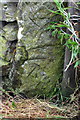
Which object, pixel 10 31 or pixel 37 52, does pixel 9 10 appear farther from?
pixel 37 52

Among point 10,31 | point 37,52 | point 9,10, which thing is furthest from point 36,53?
point 9,10

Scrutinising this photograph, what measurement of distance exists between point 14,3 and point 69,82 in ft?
3.27

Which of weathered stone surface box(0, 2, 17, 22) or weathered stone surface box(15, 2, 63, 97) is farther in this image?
weathered stone surface box(0, 2, 17, 22)

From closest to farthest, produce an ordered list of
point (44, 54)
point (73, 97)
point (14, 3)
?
point (73, 97)
point (44, 54)
point (14, 3)

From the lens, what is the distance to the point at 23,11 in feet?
6.79

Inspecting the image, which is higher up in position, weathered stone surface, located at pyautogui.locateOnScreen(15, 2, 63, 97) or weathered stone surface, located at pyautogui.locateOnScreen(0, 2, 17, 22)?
weathered stone surface, located at pyautogui.locateOnScreen(0, 2, 17, 22)

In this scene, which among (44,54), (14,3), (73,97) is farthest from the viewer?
(14,3)

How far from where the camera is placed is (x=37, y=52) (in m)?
2.08

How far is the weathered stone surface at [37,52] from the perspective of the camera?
6.73ft

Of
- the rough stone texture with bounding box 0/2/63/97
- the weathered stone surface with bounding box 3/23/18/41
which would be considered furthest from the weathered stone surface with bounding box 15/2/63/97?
the weathered stone surface with bounding box 3/23/18/41

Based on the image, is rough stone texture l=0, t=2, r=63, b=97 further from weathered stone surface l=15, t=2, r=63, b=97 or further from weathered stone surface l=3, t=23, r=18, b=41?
weathered stone surface l=3, t=23, r=18, b=41

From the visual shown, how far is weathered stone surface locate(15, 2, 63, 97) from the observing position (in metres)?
2.05

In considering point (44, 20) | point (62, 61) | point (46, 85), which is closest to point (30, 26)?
point (44, 20)

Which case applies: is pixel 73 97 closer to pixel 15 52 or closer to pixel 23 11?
pixel 15 52
